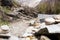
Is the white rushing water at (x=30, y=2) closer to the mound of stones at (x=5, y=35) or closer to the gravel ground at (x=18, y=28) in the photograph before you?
the gravel ground at (x=18, y=28)

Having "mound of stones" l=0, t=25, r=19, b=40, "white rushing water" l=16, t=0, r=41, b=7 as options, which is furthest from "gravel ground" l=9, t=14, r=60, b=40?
"white rushing water" l=16, t=0, r=41, b=7

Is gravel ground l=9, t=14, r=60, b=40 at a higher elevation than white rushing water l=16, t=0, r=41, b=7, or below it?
below

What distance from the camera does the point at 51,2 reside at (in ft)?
16.3

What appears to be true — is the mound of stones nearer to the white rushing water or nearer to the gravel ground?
the gravel ground

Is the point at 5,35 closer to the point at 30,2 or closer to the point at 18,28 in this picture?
the point at 18,28

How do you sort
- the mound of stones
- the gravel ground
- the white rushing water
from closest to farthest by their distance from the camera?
the mound of stones
the gravel ground
the white rushing water

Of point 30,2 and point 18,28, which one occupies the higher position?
point 30,2

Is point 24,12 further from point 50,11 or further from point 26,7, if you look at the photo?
point 50,11

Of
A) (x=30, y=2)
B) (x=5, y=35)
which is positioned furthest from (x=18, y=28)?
(x=30, y=2)

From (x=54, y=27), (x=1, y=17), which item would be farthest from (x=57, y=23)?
(x=1, y=17)

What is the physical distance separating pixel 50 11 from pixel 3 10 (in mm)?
1250

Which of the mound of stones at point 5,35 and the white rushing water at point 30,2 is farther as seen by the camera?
the white rushing water at point 30,2

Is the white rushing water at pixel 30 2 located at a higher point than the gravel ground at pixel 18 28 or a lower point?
higher

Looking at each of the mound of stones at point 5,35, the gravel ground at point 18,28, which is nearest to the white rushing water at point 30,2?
the gravel ground at point 18,28
